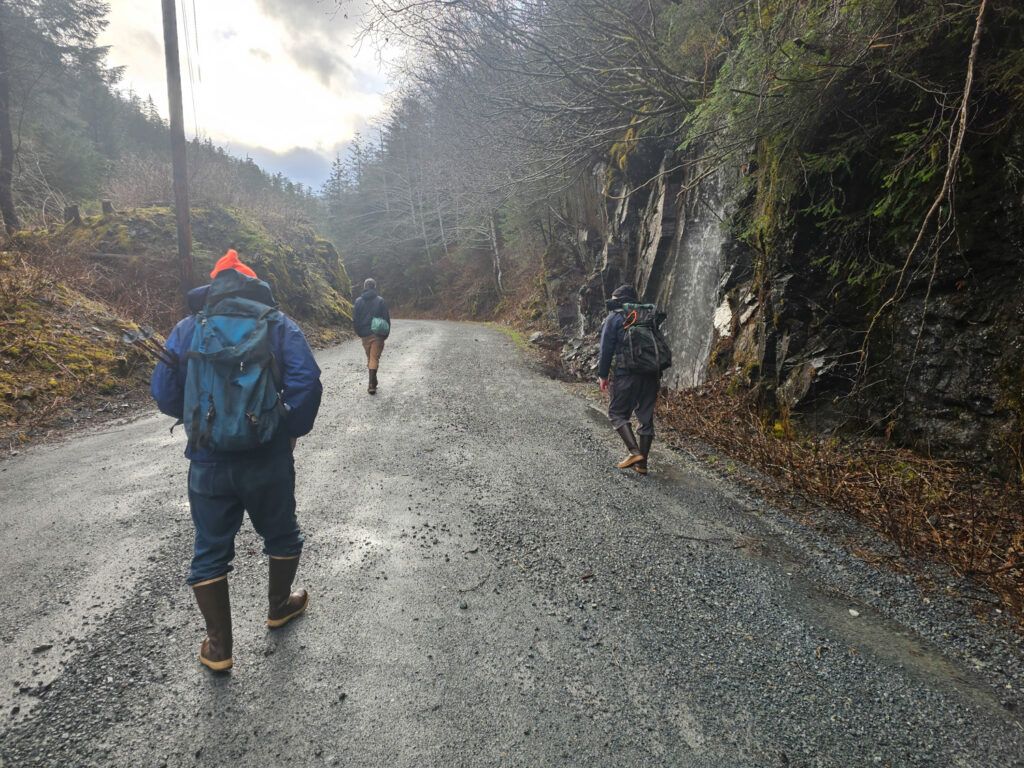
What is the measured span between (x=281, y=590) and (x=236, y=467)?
2.65 feet

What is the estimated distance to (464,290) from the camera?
111 ft

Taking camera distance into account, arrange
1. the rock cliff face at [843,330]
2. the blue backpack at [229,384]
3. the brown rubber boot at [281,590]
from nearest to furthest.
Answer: the blue backpack at [229,384] < the brown rubber boot at [281,590] < the rock cliff face at [843,330]

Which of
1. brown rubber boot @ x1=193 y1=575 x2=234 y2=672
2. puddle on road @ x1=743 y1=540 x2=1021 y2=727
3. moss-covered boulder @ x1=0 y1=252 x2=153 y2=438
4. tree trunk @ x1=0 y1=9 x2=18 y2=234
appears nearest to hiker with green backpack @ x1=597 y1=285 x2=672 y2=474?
puddle on road @ x1=743 y1=540 x2=1021 y2=727

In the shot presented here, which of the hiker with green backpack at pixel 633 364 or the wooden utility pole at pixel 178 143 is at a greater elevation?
the wooden utility pole at pixel 178 143

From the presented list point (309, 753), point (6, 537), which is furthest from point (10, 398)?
point (309, 753)

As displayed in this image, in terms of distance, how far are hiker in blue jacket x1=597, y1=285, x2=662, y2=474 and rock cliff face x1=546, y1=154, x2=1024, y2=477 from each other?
67.5 inches

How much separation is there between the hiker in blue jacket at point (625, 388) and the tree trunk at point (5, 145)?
1833 cm

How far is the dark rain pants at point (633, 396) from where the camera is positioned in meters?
5.50

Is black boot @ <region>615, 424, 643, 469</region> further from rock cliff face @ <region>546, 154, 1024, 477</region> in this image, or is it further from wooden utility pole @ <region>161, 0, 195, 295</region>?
wooden utility pole @ <region>161, 0, 195, 295</region>

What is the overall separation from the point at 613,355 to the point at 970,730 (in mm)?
4281

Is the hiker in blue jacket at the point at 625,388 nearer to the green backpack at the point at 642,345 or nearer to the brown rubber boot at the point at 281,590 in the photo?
the green backpack at the point at 642,345

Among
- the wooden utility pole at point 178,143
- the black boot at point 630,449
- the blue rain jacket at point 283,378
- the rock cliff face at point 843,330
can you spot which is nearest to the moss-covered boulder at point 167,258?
the wooden utility pole at point 178,143

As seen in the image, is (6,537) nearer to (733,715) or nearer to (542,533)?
(542,533)

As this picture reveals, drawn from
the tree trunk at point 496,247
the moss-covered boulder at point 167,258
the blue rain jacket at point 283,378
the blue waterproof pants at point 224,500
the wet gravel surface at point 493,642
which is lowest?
the wet gravel surface at point 493,642
